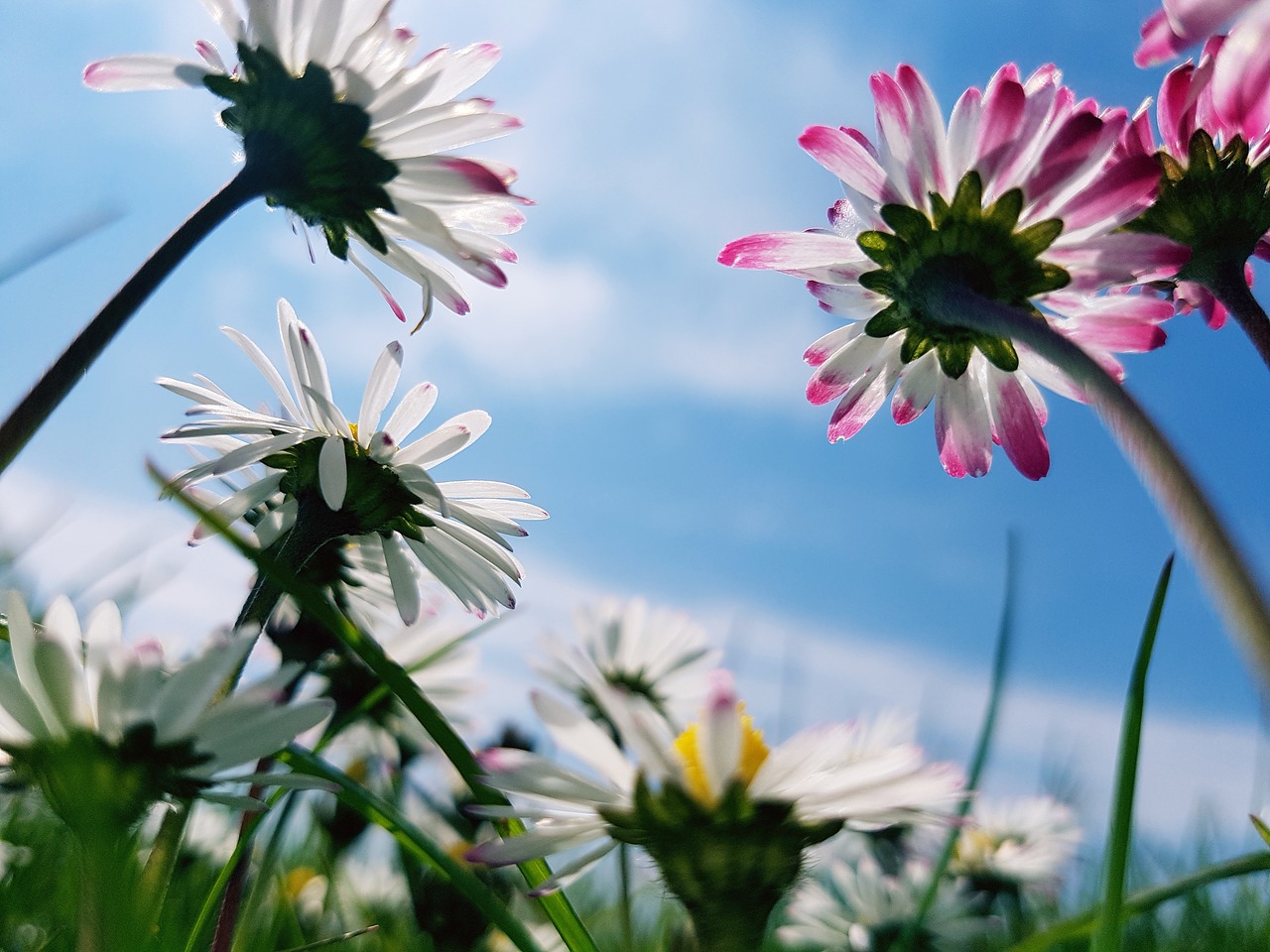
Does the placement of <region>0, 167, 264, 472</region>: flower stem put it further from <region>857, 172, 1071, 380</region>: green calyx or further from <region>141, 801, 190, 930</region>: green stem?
<region>857, 172, 1071, 380</region>: green calyx

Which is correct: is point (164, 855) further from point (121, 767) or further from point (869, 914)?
point (869, 914)

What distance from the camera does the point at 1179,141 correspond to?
0.90 meters

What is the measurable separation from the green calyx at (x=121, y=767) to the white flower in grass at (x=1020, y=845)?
5.17 ft

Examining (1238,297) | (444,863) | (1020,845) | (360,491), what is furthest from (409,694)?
(1020,845)

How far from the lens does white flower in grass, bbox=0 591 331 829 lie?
0.55 metres

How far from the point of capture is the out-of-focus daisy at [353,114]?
895 millimetres

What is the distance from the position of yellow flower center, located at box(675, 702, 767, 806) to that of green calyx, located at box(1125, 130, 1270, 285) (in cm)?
60

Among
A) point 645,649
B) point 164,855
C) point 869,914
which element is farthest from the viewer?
point 645,649

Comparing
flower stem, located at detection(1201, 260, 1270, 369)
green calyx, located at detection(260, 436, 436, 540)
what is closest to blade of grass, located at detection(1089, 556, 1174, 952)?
flower stem, located at detection(1201, 260, 1270, 369)

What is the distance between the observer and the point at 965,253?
900mm

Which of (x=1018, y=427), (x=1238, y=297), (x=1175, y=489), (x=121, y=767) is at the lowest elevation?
(x=121, y=767)

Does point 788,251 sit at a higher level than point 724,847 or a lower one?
higher

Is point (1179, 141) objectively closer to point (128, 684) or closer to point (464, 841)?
point (128, 684)

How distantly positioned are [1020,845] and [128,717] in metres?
2.14
